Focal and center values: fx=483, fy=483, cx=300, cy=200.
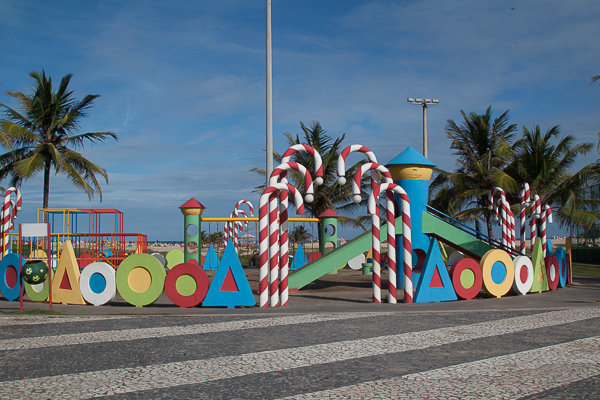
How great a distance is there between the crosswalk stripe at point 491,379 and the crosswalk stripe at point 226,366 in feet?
3.01

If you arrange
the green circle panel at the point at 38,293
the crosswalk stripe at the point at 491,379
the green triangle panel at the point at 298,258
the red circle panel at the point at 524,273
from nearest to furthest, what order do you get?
the crosswalk stripe at the point at 491,379, the green circle panel at the point at 38,293, the red circle panel at the point at 524,273, the green triangle panel at the point at 298,258

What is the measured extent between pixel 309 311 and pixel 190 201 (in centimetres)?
1316

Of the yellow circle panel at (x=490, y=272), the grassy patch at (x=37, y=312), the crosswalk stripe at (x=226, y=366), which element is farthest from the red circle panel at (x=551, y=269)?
the grassy patch at (x=37, y=312)

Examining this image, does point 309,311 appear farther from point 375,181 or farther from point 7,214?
point 7,214

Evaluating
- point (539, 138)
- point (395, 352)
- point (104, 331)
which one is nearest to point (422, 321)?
point (395, 352)

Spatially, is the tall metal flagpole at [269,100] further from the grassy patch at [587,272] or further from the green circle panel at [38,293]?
the grassy patch at [587,272]

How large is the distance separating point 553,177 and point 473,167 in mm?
4310

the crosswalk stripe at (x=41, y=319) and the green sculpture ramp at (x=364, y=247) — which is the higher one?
the green sculpture ramp at (x=364, y=247)

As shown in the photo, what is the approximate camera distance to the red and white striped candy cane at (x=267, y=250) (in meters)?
9.92

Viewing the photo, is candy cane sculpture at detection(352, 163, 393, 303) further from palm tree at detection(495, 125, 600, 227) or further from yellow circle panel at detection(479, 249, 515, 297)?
palm tree at detection(495, 125, 600, 227)

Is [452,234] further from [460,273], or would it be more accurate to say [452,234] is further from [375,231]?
[375,231]

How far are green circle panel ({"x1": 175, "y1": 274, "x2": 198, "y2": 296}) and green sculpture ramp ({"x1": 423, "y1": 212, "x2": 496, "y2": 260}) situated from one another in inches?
262

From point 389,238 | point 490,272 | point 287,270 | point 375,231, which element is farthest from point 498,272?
point 287,270

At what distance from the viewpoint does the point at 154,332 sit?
7004mm
